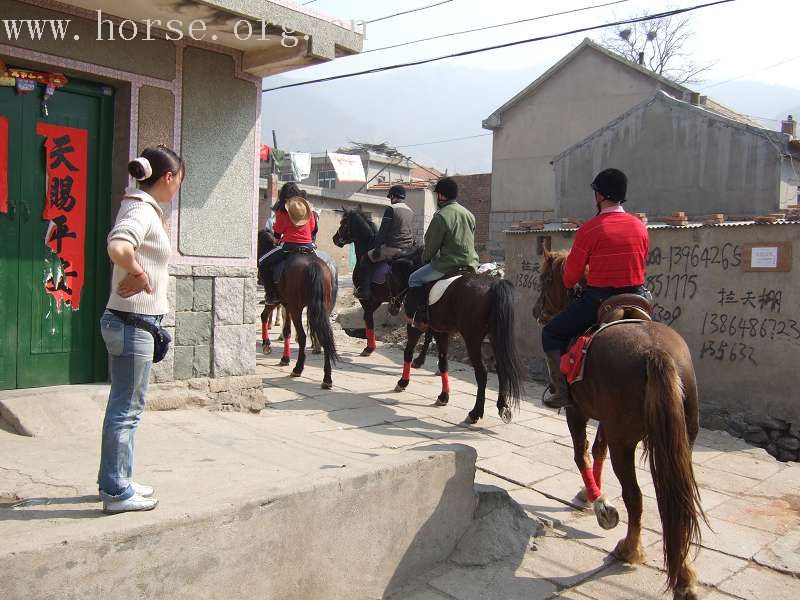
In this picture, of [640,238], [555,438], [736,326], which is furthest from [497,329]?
[736,326]

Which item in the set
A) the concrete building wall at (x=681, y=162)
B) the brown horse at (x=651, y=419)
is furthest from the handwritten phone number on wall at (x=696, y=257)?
the concrete building wall at (x=681, y=162)

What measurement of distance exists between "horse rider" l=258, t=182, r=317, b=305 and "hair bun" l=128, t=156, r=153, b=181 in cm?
575

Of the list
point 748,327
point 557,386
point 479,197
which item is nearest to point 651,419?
point 557,386

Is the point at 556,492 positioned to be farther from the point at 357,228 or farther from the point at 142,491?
the point at 357,228

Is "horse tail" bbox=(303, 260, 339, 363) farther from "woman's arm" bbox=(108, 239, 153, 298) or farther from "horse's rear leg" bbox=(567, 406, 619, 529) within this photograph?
"woman's arm" bbox=(108, 239, 153, 298)

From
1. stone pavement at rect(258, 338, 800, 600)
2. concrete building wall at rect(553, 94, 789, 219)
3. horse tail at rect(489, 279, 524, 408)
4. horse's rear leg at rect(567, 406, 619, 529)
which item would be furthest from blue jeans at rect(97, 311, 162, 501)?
concrete building wall at rect(553, 94, 789, 219)

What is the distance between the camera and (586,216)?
17.7 m

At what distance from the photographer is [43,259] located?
17.4 feet

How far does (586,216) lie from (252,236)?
1299 cm

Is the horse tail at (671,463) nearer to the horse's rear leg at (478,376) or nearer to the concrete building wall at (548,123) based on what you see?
the horse's rear leg at (478,376)

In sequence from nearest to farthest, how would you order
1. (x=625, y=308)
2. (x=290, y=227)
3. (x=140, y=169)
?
(x=140, y=169), (x=625, y=308), (x=290, y=227)

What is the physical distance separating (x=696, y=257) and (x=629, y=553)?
20.6 ft

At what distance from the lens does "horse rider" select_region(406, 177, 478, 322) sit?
7.76m

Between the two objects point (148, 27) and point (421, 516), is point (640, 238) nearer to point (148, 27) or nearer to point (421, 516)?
point (421, 516)
